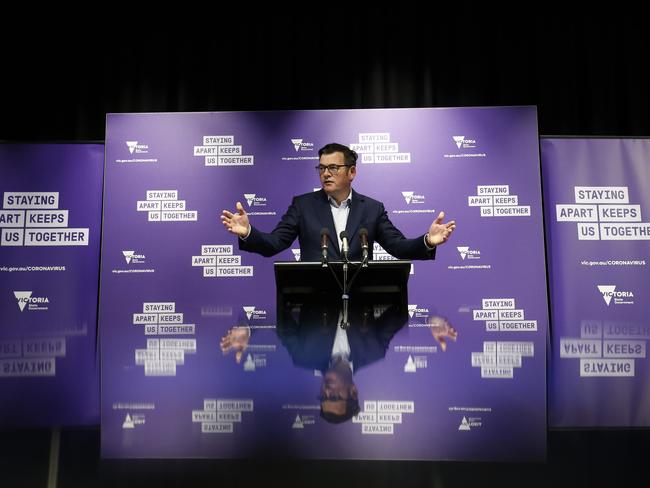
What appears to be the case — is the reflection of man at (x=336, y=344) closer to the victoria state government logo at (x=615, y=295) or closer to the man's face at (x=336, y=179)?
the man's face at (x=336, y=179)

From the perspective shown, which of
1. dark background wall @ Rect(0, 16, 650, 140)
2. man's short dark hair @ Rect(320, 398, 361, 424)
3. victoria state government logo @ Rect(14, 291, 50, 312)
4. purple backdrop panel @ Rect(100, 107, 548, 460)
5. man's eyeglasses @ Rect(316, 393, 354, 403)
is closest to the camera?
man's short dark hair @ Rect(320, 398, 361, 424)

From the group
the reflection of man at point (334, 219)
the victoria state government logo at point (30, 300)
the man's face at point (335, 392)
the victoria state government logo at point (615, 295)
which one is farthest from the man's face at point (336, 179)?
the man's face at point (335, 392)

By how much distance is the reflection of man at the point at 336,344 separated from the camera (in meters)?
1.04

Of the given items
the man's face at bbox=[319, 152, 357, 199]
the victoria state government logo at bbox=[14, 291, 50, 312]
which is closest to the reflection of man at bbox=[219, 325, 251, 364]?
the man's face at bbox=[319, 152, 357, 199]

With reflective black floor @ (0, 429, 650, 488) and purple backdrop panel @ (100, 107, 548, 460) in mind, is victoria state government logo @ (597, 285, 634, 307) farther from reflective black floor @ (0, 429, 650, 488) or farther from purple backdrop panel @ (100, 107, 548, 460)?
reflective black floor @ (0, 429, 650, 488)

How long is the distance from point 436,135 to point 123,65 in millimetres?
3039

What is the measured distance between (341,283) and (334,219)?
1.52 metres

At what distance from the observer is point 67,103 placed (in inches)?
235

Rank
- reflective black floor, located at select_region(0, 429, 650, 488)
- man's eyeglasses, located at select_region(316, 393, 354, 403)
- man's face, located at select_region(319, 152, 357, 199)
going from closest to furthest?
1. reflective black floor, located at select_region(0, 429, 650, 488)
2. man's eyeglasses, located at select_region(316, 393, 354, 403)
3. man's face, located at select_region(319, 152, 357, 199)

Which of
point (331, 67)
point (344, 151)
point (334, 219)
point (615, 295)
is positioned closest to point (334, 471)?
point (334, 219)

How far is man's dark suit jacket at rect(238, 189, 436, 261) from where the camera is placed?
13.9 feet

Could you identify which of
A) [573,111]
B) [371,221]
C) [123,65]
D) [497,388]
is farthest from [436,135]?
[497,388]

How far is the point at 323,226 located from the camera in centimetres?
436

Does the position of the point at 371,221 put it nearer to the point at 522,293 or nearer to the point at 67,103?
the point at 522,293
